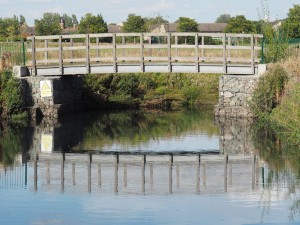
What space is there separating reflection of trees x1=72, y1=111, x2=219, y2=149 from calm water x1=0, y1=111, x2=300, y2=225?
0.05 m

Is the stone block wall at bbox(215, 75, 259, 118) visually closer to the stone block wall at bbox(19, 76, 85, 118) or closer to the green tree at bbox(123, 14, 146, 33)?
the stone block wall at bbox(19, 76, 85, 118)

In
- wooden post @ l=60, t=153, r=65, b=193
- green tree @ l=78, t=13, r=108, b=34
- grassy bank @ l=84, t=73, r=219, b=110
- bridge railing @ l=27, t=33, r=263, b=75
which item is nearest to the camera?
wooden post @ l=60, t=153, r=65, b=193

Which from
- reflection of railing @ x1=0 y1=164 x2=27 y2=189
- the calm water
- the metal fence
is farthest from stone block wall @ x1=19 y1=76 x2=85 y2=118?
reflection of railing @ x1=0 y1=164 x2=27 y2=189

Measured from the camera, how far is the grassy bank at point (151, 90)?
48.5 m

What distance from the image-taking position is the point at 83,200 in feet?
68.4

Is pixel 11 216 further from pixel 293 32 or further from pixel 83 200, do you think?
pixel 293 32

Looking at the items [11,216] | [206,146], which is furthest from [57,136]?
[11,216]

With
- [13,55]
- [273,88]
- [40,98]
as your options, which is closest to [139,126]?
[273,88]

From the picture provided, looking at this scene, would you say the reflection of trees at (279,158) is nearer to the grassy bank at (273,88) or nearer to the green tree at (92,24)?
the grassy bank at (273,88)

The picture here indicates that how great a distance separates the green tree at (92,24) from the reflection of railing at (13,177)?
217 feet

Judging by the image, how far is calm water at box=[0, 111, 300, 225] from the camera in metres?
19.2

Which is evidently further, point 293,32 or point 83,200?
point 293,32

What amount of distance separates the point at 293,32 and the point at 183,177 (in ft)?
190

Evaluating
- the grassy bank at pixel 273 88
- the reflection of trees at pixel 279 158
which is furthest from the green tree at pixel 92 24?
the reflection of trees at pixel 279 158
